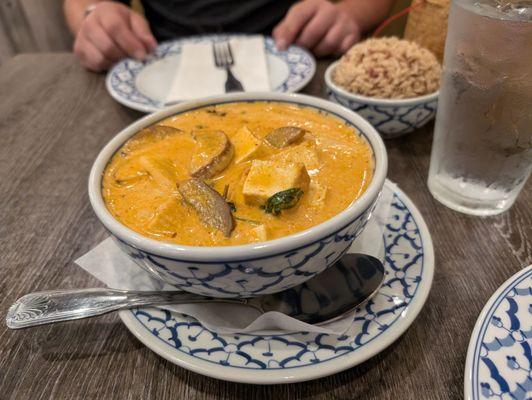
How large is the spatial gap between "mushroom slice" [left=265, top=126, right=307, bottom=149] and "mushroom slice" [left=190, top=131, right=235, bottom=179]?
108 millimetres

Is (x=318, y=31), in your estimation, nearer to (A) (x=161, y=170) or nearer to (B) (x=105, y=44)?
(B) (x=105, y=44)

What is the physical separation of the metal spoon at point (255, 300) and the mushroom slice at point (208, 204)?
0.64ft

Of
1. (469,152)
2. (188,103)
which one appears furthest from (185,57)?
(469,152)

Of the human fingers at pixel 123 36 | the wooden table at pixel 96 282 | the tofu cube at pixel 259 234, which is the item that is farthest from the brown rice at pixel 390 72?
the human fingers at pixel 123 36

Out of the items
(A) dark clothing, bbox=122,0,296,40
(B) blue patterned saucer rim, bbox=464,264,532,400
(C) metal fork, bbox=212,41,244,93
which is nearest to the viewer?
(B) blue patterned saucer rim, bbox=464,264,532,400

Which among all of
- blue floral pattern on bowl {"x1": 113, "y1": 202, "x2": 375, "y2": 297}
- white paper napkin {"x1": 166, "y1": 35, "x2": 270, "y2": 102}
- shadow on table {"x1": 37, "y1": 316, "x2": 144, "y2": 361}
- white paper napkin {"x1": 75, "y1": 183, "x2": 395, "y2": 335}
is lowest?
white paper napkin {"x1": 166, "y1": 35, "x2": 270, "y2": 102}

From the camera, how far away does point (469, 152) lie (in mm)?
1274

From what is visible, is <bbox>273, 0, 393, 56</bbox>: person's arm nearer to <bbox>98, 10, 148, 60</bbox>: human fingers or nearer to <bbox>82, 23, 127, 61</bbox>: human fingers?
<bbox>98, 10, 148, 60</bbox>: human fingers

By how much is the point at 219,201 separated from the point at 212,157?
0.57 ft

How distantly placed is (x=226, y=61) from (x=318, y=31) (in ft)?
1.94

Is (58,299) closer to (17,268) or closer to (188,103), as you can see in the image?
(17,268)

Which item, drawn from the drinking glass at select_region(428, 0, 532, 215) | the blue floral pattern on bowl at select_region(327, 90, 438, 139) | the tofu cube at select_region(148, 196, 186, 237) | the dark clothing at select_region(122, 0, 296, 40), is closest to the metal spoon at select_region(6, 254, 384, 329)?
the tofu cube at select_region(148, 196, 186, 237)

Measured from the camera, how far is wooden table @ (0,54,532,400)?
0.84m

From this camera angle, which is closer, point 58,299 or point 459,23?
point 58,299
